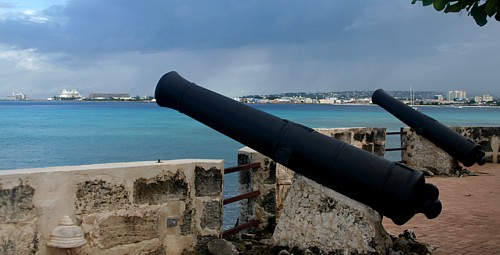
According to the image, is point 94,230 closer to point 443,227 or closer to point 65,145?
point 443,227

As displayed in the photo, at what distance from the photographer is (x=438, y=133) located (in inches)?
408

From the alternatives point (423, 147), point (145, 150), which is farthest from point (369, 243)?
point (145, 150)

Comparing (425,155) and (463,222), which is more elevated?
(425,155)

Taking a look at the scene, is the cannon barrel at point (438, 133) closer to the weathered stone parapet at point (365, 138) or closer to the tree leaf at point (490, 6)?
the weathered stone parapet at point (365, 138)

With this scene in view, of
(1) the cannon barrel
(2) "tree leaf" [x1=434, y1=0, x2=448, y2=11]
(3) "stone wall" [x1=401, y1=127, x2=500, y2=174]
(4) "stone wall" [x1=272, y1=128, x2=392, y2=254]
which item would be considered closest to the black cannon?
(4) "stone wall" [x1=272, y1=128, x2=392, y2=254]

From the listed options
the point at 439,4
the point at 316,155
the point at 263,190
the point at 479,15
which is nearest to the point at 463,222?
the point at 263,190

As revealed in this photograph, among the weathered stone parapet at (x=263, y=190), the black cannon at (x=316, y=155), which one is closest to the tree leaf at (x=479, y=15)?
the black cannon at (x=316, y=155)

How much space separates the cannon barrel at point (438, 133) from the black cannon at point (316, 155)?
624 centimetres

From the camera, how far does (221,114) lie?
169 inches

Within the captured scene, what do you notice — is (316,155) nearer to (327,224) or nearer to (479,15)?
(327,224)

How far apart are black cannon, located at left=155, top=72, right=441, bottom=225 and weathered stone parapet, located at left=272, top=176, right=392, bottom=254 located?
0.89 metres

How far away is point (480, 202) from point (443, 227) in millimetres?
2189

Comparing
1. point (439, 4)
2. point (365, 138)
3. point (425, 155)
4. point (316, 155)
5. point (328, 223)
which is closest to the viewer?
point (316, 155)

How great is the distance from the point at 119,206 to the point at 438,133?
7.39 metres
